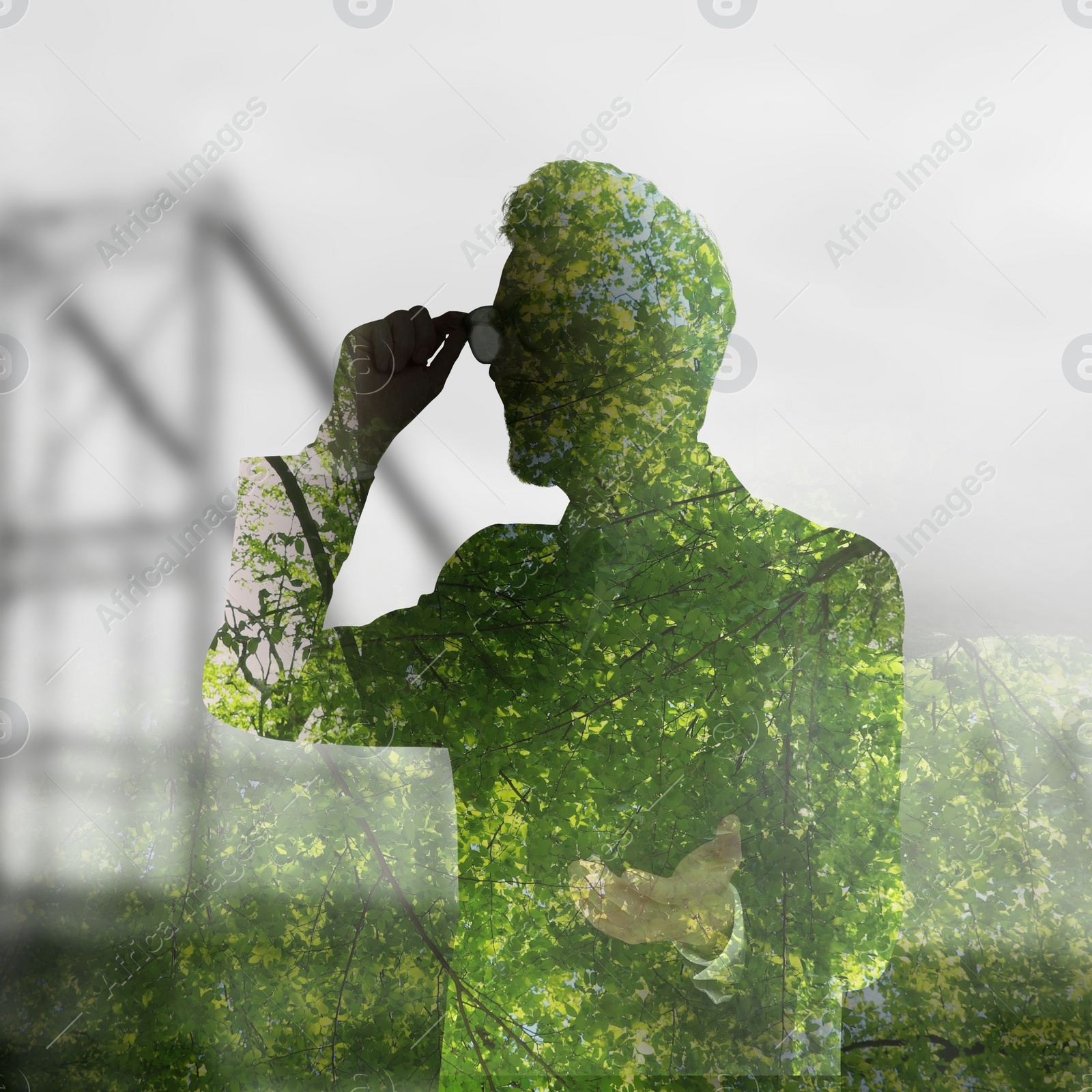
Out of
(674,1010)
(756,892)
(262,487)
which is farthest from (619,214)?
(674,1010)

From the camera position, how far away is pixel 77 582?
1.16m

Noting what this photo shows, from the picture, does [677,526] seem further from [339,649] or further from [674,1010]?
[674,1010]

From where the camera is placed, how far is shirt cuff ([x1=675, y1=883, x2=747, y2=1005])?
1021mm

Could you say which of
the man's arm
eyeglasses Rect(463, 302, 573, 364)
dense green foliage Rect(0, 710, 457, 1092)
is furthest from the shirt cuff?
eyeglasses Rect(463, 302, 573, 364)

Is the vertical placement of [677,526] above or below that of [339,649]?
above

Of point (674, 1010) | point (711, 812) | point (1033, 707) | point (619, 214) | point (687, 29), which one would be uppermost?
point (687, 29)

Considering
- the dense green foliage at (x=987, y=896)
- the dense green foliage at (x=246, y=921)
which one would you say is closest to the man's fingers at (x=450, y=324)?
the dense green foliage at (x=246, y=921)

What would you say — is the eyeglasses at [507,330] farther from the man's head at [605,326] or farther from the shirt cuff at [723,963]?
the shirt cuff at [723,963]

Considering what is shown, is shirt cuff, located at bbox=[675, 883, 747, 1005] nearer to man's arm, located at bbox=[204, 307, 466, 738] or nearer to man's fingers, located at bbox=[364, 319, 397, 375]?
man's arm, located at bbox=[204, 307, 466, 738]

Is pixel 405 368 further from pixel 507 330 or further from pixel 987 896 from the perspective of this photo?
pixel 987 896

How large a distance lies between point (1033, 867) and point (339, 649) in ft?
3.06

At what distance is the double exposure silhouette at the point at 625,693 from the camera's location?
1.01 meters

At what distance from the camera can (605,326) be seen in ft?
3.46

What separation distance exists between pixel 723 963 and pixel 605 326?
840 millimetres
